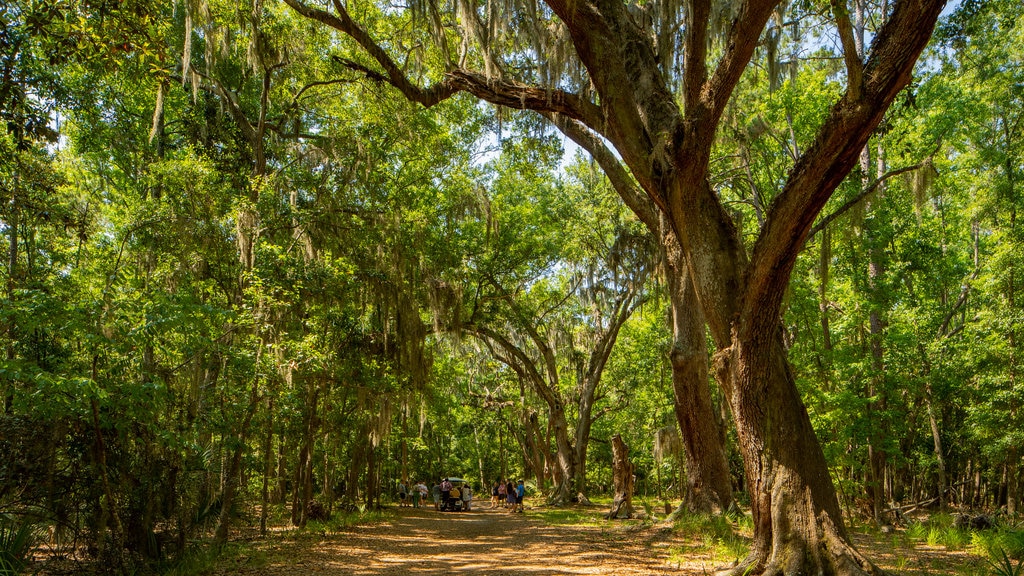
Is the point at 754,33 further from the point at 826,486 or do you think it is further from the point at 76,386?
the point at 76,386

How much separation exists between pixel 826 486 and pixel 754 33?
3.77 m

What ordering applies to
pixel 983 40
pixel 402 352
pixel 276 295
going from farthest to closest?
1. pixel 983 40
2. pixel 402 352
3. pixel 276 295

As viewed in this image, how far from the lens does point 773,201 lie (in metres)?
4.73

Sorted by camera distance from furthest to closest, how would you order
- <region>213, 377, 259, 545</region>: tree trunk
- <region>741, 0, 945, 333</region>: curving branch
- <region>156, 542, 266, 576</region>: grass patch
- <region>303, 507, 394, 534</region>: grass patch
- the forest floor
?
<region>303, 507, 394, 534</region>: grass patch < <region>213, 377, 259, 545</region>: tree trunk < <region>156, 542, 266, 576</region>: grass patch < the forest floor < <region>741, 0, 945, 333</region>: curving branch

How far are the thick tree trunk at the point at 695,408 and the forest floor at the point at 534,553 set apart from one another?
827 millimetres

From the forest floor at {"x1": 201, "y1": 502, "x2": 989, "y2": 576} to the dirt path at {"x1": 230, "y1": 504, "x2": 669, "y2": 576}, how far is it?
0.01 metres

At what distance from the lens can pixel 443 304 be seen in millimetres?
14062

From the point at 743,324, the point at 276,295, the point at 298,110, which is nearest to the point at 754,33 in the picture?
the point at 743,324

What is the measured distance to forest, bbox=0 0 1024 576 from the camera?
192 inches

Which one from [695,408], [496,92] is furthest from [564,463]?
[496,92]

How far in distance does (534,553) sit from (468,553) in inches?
43.5

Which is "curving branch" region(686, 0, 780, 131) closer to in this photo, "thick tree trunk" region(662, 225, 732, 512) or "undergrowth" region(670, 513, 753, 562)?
"thick tree trunk" region(662, 225, 732, 512)

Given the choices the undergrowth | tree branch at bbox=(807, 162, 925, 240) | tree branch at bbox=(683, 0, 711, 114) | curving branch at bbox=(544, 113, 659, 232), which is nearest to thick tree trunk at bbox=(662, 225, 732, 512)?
the undergrowth

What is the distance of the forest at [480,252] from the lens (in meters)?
4.87
